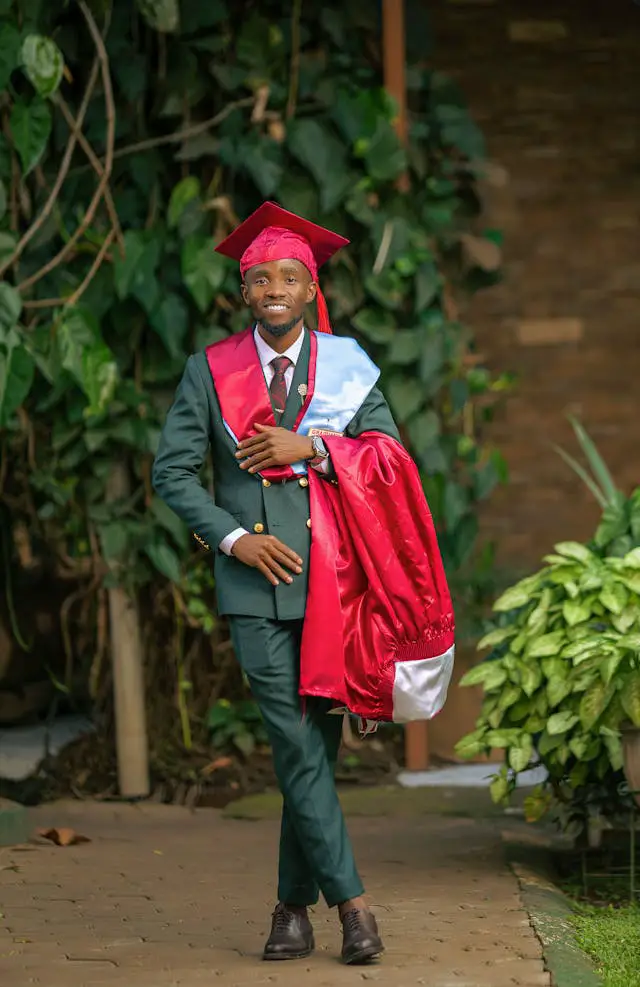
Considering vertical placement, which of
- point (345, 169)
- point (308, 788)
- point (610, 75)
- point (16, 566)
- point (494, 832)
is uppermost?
point (610, 75)

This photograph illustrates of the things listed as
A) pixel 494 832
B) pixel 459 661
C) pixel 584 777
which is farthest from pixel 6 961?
pixel 459 661

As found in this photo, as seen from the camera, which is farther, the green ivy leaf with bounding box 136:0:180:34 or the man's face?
the green ivy leaf with bounding box 136:0:180:34

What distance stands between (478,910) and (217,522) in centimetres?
137

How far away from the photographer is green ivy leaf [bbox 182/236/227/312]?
6242 millimetres

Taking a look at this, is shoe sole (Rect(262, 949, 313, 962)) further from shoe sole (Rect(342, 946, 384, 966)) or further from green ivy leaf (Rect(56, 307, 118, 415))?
green ivy leaf (Rect(56, 307, 118, 415))

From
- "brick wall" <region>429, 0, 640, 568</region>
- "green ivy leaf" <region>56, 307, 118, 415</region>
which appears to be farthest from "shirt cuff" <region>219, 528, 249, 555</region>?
"brick wall" <region>429, 0, 640, 568</region>

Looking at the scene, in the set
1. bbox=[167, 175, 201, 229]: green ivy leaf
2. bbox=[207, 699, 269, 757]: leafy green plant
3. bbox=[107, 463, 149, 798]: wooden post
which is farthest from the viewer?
bbox=[207, 699, 269, 757]: leafy green plant

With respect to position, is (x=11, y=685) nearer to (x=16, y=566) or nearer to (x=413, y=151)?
(x=16, y=566)

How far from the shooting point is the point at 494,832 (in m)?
5.78

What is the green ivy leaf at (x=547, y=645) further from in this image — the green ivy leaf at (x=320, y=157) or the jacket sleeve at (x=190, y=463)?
the green ivy leaf at (x=320, y=157)

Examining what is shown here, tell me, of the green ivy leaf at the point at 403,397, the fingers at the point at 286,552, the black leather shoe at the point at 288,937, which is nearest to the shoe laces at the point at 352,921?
the black leather shoe at the point at 288,937

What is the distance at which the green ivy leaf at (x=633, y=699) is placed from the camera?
14.9ft

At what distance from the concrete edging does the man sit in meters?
0.44

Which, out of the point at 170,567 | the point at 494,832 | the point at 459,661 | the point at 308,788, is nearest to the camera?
the point at 308,788
